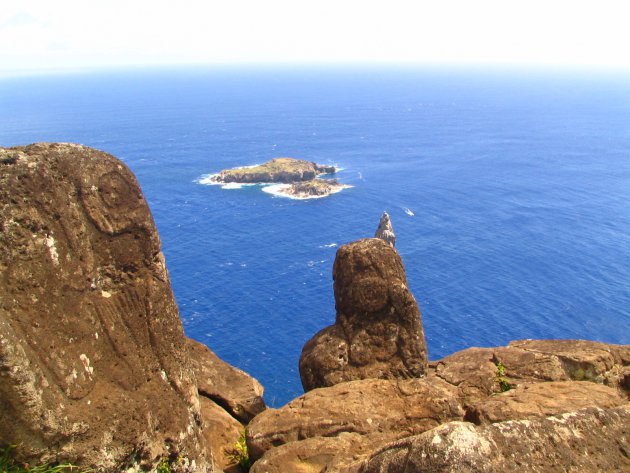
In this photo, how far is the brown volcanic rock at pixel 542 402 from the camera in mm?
15875

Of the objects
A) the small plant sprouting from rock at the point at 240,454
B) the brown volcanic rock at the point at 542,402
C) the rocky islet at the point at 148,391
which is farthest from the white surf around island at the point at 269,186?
the brown volcanic rock at the point at 542,402

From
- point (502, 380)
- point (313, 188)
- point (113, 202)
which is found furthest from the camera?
point (313, 188)

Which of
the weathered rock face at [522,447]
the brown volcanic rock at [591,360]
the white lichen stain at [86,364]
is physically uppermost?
the weathered rock face at [522,447]

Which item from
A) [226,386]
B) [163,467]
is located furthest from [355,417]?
[226,386]

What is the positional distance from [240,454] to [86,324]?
7.63 m

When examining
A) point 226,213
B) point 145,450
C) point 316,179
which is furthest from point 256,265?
point 145,450

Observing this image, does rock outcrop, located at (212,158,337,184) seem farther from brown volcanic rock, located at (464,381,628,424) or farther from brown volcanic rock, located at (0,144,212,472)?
brown volcanic rock, located at (0,144,212,472)

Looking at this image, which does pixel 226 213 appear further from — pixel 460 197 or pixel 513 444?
pixel 513 444

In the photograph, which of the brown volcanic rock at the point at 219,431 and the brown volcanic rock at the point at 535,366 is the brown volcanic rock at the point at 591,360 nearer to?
the brown volcanic rock at the point at 535,366

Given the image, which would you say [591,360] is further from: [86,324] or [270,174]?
[270,174]

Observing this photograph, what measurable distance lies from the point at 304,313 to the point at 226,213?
63.1 m

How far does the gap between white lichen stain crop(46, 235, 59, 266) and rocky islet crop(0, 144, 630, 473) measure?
0.03 meters

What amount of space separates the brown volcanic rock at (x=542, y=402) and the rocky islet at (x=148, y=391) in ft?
0.22

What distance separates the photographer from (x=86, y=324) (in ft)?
48.5
